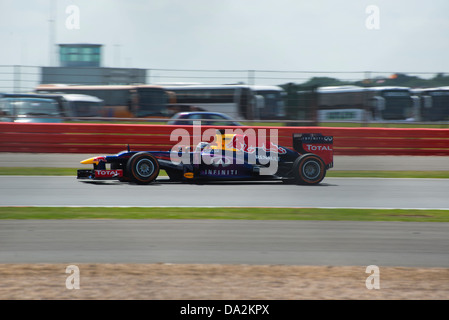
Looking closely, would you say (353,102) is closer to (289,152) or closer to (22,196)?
(289,152)

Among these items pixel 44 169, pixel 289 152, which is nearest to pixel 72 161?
pixel 44 169

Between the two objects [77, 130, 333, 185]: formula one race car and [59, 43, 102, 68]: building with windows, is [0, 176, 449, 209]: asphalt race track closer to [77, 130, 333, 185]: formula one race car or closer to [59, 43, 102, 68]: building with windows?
[77, 130, 333, 185]: formula one race car

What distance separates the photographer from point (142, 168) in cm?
1057

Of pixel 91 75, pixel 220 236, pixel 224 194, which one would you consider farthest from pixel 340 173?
pixel 91 75

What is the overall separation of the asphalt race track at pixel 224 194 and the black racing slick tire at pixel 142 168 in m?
0.15

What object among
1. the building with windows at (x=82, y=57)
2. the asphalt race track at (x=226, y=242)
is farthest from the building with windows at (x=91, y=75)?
the asphalt race track at (x=226, y=242)

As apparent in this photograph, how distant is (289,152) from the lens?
11.0 m

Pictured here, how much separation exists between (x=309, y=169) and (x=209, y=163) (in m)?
1.84

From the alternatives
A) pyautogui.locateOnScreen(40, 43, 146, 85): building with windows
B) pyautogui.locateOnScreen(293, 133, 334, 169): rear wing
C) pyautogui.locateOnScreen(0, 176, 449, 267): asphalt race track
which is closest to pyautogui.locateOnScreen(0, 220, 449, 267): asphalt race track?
pyautogui.locateOnScreen(0, 176, 449, 267): asphalt race track

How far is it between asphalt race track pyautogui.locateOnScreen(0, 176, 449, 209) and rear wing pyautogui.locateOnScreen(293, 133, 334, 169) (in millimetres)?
540

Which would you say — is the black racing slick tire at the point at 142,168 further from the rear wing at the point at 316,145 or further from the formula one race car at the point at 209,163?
the rear wing at the point at 316,145

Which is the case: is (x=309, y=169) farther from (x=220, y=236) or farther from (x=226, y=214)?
(x=220, y=236)

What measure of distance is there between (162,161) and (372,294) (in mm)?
6372
